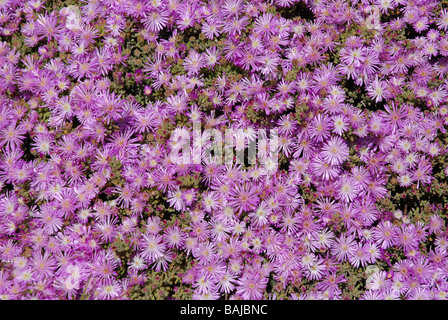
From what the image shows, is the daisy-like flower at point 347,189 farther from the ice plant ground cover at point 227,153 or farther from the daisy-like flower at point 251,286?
the daisy-like flower at point 251,286

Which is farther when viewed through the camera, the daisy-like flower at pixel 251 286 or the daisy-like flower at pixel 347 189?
the daisy-like flower at pixel 347 189

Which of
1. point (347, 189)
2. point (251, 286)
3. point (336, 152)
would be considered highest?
point (336, 152)

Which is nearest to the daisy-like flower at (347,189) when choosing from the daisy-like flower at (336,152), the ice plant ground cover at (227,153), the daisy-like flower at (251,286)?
the ice plant ground cover at (227,153)

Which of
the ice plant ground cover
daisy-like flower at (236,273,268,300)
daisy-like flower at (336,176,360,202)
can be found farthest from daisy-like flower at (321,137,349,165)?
daisy-like flower at (236,273,268,300)

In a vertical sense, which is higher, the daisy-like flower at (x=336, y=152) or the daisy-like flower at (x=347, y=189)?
the daisy-like flower at (x=336, y=152)

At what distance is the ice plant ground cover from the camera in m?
2.88

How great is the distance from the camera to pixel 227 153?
3.04 meters

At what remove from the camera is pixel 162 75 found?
3.08m

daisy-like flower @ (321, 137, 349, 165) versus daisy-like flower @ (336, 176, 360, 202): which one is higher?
daisy-like flower @ (321, 137, 349, 165)

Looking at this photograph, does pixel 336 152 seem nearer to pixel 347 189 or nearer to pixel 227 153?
pixel 347 189

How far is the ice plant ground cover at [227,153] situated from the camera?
288cm

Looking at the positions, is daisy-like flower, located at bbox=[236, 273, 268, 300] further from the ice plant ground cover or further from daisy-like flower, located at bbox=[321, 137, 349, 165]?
daisy-like flower, located at bbox=[321, 137, 349, 165]

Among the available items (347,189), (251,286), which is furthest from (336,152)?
(251,286)
